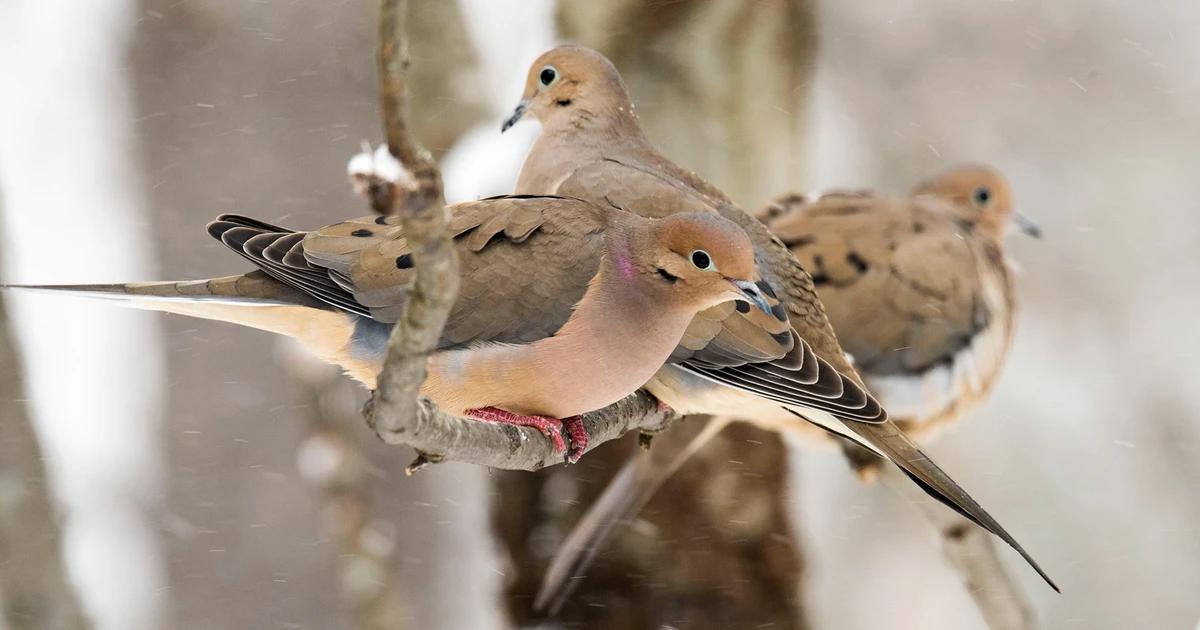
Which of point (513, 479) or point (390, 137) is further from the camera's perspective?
point (513, 479)

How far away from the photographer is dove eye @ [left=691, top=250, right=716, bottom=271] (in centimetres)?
210

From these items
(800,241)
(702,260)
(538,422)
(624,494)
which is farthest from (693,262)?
(624,494)

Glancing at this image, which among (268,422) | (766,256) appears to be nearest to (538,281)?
(766,256)

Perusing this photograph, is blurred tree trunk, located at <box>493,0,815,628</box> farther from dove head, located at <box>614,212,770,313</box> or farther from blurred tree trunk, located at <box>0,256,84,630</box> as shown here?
dove head, located at <box>614,212,770,313</box>

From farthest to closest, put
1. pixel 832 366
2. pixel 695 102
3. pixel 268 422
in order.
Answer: pixel 268 422 → pixel 695 102 → pixel 832 366

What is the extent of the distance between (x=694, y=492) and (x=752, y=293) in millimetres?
2166

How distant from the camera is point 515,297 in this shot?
2.23m

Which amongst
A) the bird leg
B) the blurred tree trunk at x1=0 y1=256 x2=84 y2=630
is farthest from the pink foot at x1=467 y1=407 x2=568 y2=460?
the blurred tree trunk at x1=0 y1=256 x2=84 y2=630

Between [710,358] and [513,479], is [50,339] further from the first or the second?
[710,358]

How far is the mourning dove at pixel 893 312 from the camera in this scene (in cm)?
353

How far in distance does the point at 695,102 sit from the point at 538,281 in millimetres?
1987

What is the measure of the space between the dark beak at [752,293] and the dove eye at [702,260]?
0.05 m

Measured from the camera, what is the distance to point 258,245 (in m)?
2.17

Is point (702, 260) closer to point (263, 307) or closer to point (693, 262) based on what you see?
point (693, 262)
